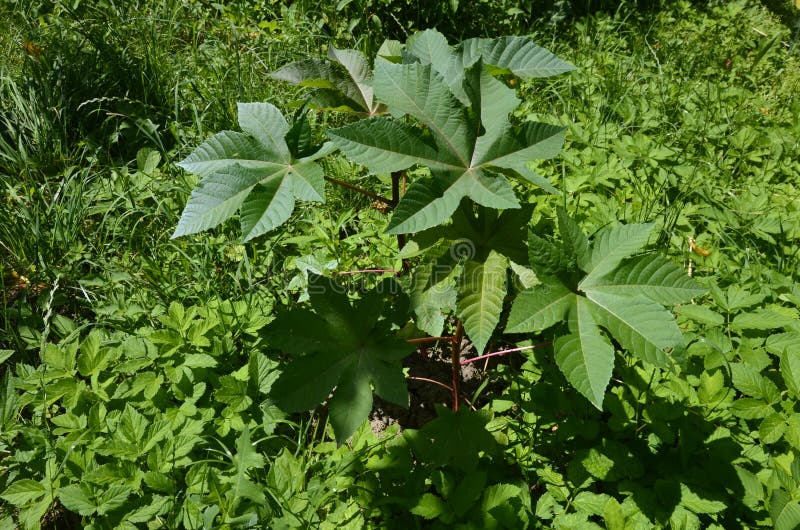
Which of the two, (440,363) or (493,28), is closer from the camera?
(440,363)

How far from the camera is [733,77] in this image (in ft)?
11.9

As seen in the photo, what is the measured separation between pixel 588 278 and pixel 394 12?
3129 millimetres

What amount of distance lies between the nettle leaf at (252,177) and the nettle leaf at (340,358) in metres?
0.28

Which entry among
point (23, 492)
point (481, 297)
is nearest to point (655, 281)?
point (481, 297)

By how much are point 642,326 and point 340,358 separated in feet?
2.45

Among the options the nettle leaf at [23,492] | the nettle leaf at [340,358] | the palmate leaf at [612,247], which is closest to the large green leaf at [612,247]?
the palmate leaf at [612,247]

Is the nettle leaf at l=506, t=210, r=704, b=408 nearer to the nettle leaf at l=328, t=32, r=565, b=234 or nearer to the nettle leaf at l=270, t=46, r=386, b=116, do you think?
the nettle leaf at l=328, t=32, r=565, b=234

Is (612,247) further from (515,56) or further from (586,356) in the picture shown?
(515,56)

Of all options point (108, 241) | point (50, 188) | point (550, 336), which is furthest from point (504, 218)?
point (50, 188)

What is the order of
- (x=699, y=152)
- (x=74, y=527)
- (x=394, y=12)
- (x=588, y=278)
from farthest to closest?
(x=394, y=12) → (x=699, y=152) → (x=74, y=527) → (x=588, y=278)

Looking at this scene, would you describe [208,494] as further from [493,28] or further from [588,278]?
[493,28]

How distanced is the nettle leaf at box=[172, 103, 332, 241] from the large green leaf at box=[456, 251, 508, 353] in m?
0.43

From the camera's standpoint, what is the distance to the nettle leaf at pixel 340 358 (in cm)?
141

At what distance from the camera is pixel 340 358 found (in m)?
1.49
